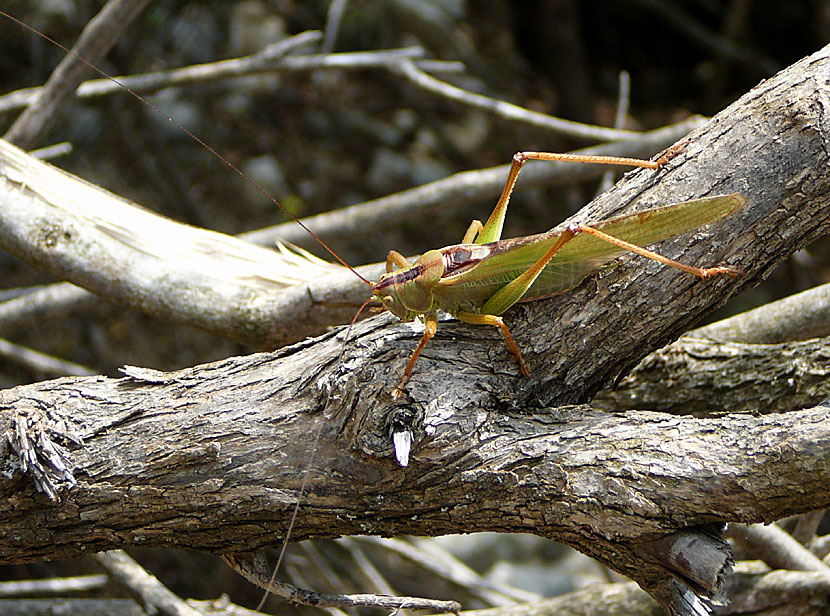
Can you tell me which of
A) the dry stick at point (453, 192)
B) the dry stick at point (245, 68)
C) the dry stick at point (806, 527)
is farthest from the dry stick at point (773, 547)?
the dry stick at point (245, 68)

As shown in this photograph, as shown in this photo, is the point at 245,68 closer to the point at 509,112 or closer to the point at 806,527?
the point at 509,112

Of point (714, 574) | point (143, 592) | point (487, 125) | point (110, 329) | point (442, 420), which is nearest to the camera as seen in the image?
point (714, 574)

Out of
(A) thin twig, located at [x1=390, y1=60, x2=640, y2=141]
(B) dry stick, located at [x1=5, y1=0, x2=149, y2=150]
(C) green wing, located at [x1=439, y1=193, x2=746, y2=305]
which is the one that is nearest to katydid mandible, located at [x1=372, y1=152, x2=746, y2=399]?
(C) green wing, located at [x1=439, y1=193, x2=746, y2=305]

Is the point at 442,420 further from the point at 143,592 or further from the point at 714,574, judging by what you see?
the point at 143,592

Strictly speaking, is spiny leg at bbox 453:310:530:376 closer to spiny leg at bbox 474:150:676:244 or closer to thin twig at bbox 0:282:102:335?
spiny leg at bbox 474:150:676:244

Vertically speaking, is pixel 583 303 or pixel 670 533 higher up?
pixel 583 303

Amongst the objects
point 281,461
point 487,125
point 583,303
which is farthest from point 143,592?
→ point 487,125

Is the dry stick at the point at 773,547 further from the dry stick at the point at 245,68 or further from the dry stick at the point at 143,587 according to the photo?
the dry stick at the point at 245,68
